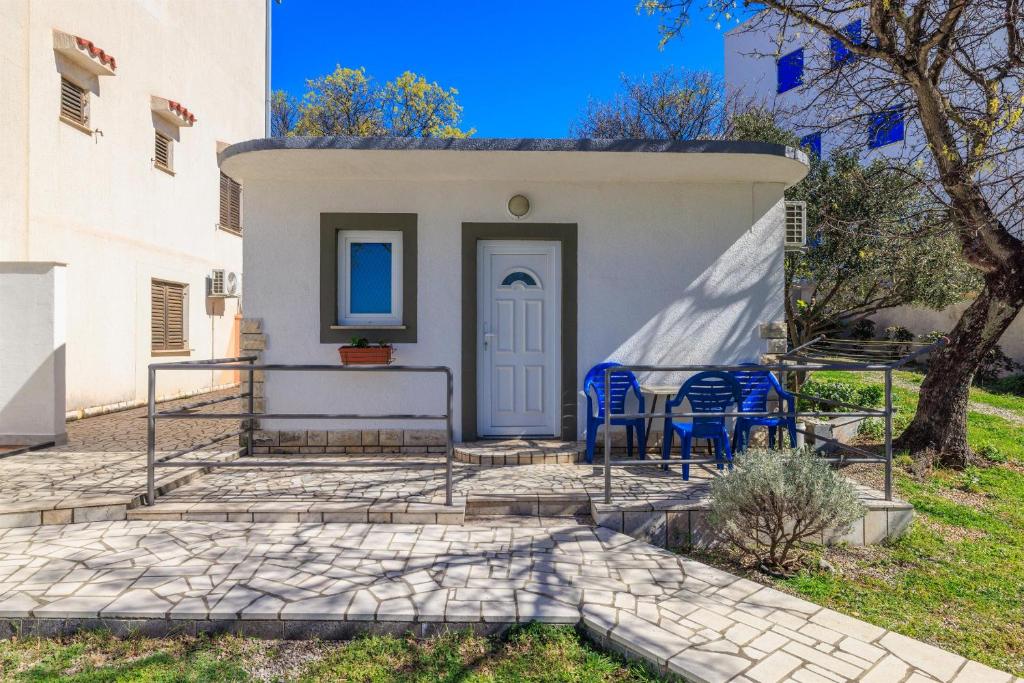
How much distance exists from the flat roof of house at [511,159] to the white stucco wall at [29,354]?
7.98 feet

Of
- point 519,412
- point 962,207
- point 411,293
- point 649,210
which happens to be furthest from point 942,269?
point 411,293

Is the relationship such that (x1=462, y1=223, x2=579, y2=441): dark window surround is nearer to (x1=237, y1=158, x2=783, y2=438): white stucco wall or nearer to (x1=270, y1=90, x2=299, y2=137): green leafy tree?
(x1=237, y1=158, x2=783, y2=438): white stucco wall

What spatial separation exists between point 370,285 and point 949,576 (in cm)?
526

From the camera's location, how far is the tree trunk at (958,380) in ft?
21.0

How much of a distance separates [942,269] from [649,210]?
581cm

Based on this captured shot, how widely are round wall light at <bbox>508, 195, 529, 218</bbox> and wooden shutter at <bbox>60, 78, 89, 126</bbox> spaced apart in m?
6.26

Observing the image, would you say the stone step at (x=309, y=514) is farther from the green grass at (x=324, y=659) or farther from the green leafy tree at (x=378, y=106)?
the green leafy tree at (x=378, y=106)

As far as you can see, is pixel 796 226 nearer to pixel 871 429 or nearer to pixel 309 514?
pixel 871 429

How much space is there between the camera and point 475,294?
252 inches

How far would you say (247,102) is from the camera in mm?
13422

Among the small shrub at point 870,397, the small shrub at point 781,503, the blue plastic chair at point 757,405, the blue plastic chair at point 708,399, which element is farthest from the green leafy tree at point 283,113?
the small shrub at point 781,503

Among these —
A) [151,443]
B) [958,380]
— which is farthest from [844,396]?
[151,443]

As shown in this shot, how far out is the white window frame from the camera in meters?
6.41

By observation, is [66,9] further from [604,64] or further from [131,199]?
[604,64]
